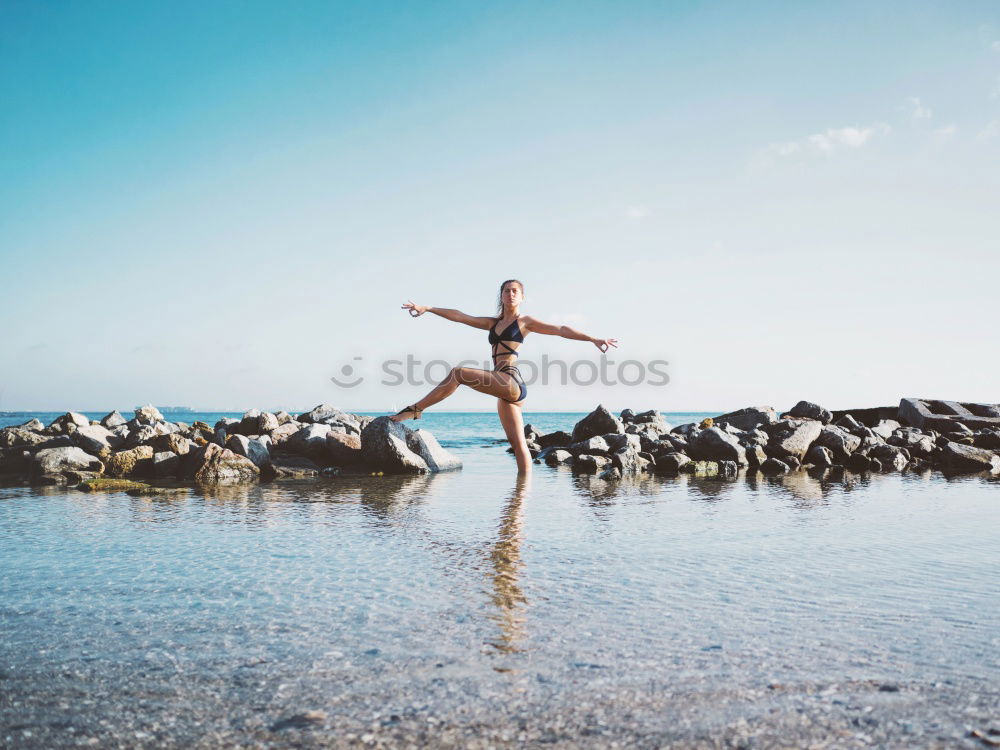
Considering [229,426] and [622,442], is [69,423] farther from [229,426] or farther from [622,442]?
[622,442]

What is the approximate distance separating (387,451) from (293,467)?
5.43 ft

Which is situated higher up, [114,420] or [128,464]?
[114,420]

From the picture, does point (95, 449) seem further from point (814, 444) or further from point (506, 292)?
point (814, 444)

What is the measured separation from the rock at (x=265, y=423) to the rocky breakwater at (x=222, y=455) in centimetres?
112

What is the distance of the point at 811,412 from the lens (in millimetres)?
21031

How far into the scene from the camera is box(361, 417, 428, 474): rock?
507 inches

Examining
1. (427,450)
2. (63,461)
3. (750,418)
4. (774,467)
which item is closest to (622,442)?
(774,467)

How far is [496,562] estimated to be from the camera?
511 centimetres

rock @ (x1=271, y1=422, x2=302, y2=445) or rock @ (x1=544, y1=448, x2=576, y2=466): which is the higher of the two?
rock @ (x1=271, y1=422, x2=302, y2=445)

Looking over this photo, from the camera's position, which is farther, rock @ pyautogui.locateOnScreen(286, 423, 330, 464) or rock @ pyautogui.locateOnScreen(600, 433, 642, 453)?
rock @ pyautogui.locateOnScreen(600, 433, 642, 453)

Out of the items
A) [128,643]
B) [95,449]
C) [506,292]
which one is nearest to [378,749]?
[128,643]

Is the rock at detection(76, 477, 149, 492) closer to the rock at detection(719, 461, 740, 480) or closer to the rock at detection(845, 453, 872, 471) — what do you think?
the rock at detection(719, 461, 740, 480)

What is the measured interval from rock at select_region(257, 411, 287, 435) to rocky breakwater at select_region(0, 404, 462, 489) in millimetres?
1123

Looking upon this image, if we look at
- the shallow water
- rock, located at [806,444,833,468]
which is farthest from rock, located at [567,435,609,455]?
the shallow water
